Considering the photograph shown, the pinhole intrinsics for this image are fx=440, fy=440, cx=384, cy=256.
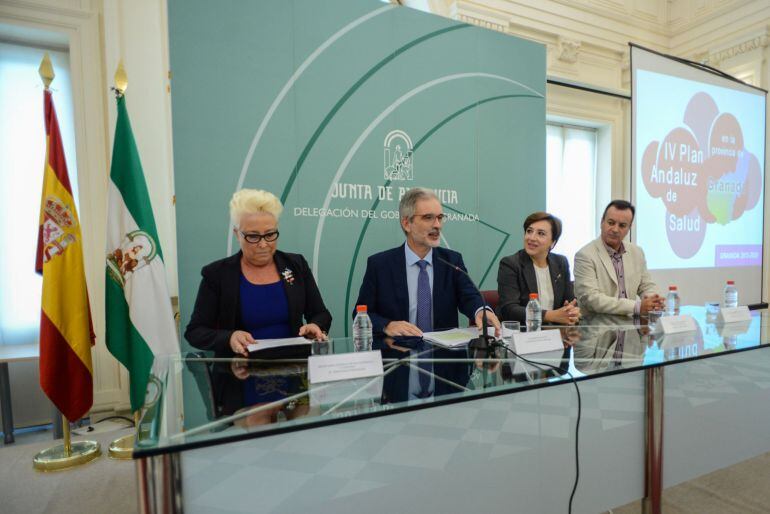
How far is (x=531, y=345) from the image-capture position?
4.98 feet

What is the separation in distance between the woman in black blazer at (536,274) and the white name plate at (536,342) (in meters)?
0.66

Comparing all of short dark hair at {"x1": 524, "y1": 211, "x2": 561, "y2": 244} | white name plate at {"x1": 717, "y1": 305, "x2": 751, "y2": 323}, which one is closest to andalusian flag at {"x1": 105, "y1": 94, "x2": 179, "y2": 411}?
short dark hair at {"x1": 524, "y1": 211, "x2": 561, "y2": 244}

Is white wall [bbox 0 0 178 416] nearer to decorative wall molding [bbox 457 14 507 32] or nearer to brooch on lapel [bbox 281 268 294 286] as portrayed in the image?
brooch on lapel [bbox 281 268 294 286]

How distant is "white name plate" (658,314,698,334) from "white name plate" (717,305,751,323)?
29 cm

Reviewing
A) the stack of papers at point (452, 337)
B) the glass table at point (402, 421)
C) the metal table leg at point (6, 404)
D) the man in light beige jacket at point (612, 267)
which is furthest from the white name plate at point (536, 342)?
the metal table leg at point (6, 404)

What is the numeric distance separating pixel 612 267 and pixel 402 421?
2031mm

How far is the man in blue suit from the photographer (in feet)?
6.98

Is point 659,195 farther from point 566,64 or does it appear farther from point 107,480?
point 107,480

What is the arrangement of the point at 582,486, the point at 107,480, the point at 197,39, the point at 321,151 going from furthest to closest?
the point at 321,151 < the point at 197,39 < the point at 107,480 < the point at 582,486

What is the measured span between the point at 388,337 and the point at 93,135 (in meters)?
2.76

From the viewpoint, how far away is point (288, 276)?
6.54 feet

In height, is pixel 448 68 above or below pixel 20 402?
above

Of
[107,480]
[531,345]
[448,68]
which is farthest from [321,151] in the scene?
[107,480]

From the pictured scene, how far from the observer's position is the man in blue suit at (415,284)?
6.98ft
